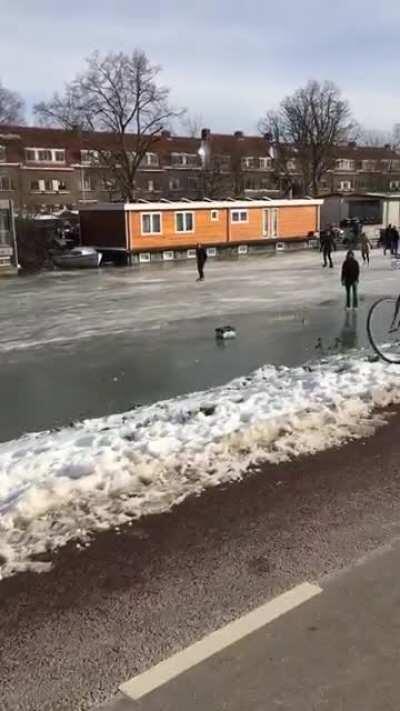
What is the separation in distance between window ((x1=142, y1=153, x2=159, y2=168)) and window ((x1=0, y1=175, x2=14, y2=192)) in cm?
1654

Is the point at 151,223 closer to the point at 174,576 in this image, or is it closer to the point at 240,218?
the point at 240,218

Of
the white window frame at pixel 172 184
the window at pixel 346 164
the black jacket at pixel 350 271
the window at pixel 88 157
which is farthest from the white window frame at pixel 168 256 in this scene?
the window at pixel 346 164

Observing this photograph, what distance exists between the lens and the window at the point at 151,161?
8366 centimetres

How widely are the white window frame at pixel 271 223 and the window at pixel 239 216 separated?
1.88 metres

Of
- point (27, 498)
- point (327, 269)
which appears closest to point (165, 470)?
point (27, 498)

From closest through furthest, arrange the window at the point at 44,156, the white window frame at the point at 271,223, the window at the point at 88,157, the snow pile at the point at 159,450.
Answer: the snow pile at the point at 159,450 → the white window frame at the point at 271,223 → the window at the point at 88,157 → the window at the point at 44,156

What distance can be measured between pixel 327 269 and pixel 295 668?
33.3m

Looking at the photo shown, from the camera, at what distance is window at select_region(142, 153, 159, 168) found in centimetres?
8366

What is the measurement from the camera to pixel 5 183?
74.6 metres

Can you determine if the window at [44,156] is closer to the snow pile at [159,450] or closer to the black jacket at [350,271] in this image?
the black jacket at [350,271]

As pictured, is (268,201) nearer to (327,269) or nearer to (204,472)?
(327,269)

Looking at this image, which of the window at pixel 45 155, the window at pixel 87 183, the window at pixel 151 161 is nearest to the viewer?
the window at pixel 45 155

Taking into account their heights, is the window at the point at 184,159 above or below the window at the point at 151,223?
above

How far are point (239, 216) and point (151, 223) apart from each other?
6959 millimetres
